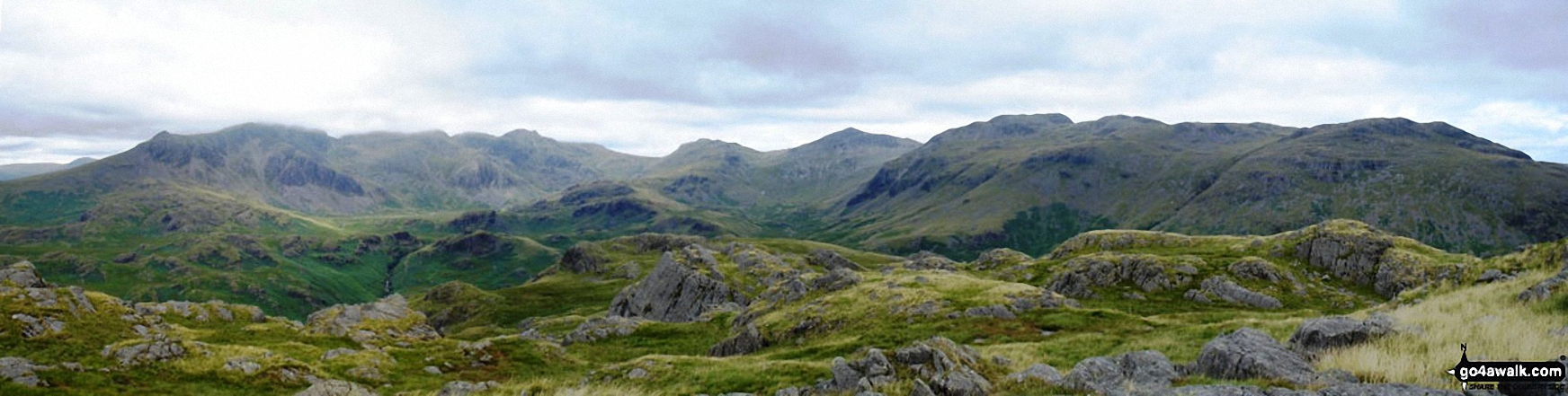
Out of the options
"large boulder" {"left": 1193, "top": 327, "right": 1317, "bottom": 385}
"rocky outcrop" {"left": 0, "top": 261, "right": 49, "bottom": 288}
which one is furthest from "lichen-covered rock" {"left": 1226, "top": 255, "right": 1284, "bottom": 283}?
"rocky outcrop" {"left": 0, "top": 261, "right": 49, "bottom": 288}

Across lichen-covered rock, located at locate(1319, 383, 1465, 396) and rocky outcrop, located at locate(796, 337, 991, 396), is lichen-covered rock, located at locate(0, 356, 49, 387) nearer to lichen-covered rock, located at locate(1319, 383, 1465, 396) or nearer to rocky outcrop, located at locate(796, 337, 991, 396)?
rocky outcrop, located at locate(796, 337, 991, 396)

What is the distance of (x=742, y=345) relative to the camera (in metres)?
61.3

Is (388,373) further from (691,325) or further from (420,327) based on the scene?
(691,325)

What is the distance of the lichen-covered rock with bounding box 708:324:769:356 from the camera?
60.4 m

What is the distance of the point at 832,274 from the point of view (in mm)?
89938

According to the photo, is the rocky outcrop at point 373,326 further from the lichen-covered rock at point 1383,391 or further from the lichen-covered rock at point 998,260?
the lichen-covered rock at point 998,260

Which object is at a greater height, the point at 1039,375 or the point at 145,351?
the point at 1039,375

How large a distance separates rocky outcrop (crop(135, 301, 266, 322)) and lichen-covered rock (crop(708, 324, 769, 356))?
1743 inches

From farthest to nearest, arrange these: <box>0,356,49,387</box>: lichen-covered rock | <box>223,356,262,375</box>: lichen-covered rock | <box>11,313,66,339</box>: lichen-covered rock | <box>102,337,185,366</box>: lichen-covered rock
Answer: <box>11,313,66,339</box>: lichen-covered rock
<box>223,356,262,375</box>: lichen-covered rock
<box>102,337,185,366</box>: lichen-covered rock
<box>0,356,49,387</box>: lichen-covered rock

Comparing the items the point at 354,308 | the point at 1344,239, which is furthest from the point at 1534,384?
the point at 354,308

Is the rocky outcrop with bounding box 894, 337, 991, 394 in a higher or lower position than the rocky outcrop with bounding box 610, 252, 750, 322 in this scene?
higher

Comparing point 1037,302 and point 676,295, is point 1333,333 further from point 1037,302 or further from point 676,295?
point 676,295

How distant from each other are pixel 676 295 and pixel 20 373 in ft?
345

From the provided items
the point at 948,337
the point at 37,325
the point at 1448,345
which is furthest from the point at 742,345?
the point at 1448,345
